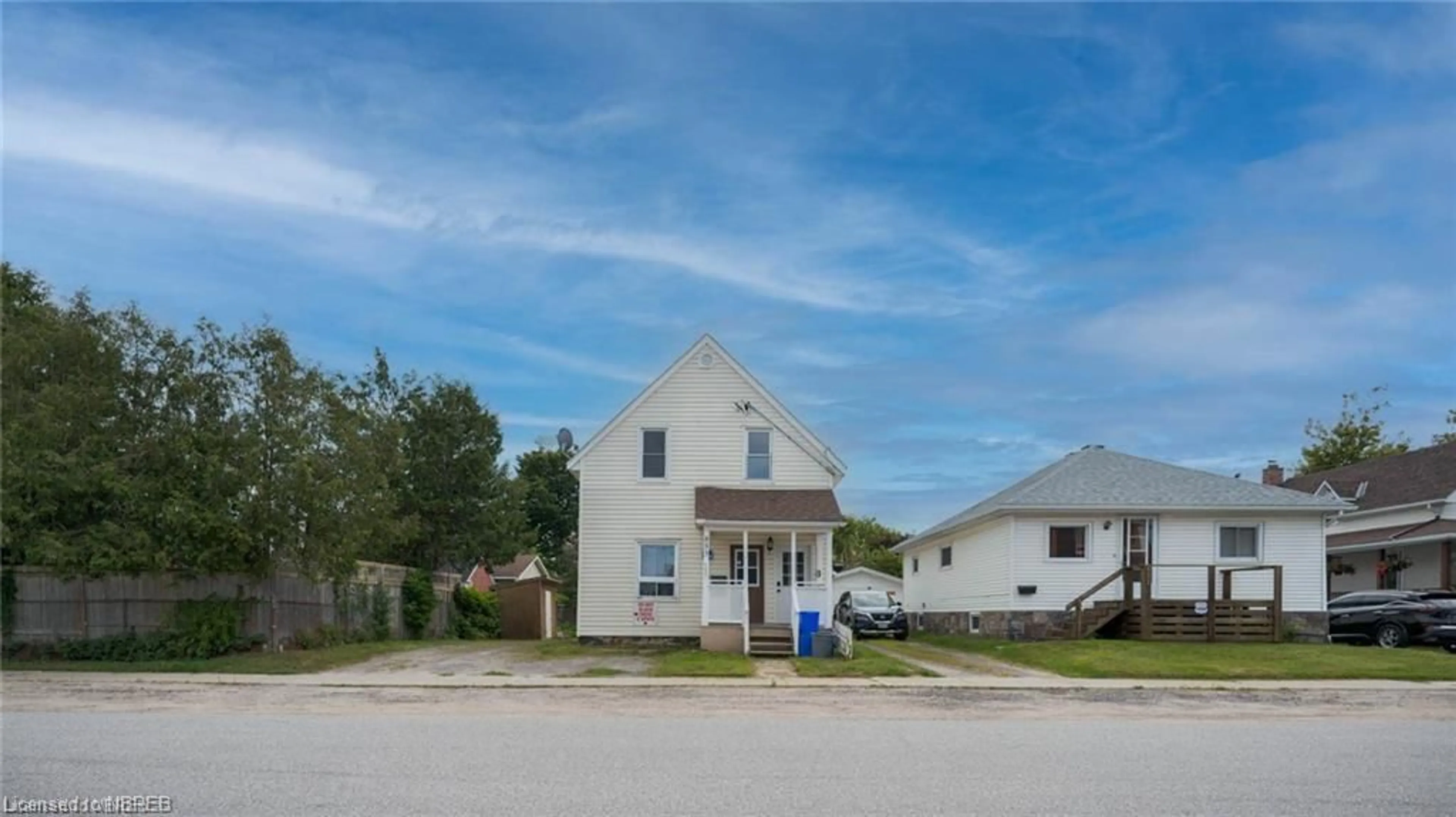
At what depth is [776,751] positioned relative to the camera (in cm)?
1220

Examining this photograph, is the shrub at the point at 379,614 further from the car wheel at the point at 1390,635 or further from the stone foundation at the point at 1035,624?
the car wheel at the point at 1390,635

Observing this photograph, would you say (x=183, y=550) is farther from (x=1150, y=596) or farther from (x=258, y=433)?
(x=1150, y=596)

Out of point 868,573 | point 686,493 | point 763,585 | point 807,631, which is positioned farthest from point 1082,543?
point 868,573

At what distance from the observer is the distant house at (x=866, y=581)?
59.6 metres

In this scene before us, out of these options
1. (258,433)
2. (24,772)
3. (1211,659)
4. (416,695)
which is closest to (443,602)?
(258,433)

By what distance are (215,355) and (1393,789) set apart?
22487 millimetres

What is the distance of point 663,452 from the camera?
101 ft

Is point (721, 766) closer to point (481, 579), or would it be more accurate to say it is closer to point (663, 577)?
point (663, 577)

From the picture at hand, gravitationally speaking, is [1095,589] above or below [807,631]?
above

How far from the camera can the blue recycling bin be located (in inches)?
1079

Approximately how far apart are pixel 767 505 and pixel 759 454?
197 centimetres

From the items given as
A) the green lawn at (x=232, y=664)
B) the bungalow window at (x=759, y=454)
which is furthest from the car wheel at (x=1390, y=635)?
the green lawn at (x=232, y=664)

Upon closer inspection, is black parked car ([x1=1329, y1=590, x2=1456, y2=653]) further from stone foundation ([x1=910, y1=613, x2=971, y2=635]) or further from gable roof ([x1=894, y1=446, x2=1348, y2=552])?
stone foundation ([x1=910, y1=613, x2=971, y2=635])

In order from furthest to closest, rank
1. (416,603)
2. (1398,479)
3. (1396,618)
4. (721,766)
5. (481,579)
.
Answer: (481,579) → (1398,479) → (416,603) → (1396,618) → (721,766)
